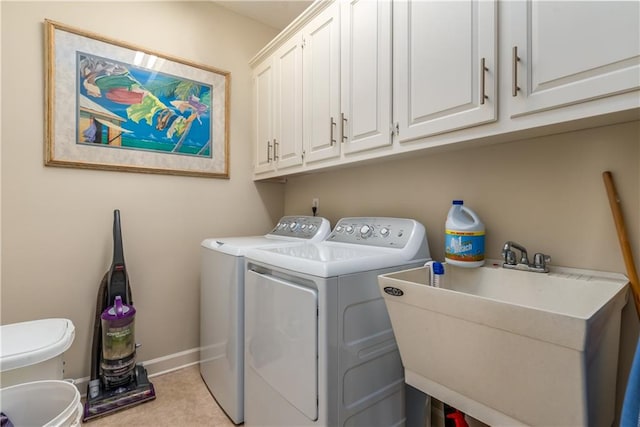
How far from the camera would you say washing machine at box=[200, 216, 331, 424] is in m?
1.65

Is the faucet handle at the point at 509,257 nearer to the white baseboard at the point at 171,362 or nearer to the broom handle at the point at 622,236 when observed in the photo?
the broom handle at the point at 622,236

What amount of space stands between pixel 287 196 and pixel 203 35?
145 centimetres

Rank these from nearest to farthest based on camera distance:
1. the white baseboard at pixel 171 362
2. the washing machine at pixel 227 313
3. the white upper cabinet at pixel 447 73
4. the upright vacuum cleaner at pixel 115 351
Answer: the white upper cabinet at pixel 447 73 < the washing machine at pixel 227 313 < the upright vacuum cleaner at pixel 115 351 < the white baseboard at pixel 171 362

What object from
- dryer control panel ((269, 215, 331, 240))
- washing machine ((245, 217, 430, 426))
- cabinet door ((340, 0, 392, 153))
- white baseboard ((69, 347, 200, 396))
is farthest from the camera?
white baseboard ((69, 347, 200, 396))

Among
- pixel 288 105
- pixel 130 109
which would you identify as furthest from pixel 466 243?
pixel 130 109

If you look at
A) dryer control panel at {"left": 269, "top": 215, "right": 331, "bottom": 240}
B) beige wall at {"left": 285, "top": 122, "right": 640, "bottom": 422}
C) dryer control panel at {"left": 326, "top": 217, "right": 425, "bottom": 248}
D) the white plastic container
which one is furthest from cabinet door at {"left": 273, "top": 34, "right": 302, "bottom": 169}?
the white plastic container

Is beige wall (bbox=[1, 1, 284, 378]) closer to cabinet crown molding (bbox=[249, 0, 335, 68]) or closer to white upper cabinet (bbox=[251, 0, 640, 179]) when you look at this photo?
cabinet crown molding (bbox=[249, 0, 335, 68])

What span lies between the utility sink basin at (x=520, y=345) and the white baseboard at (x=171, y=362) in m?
1.87

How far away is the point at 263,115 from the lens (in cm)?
246

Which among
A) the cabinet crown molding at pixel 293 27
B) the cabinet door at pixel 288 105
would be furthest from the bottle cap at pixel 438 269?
the cabinet crown molding at pixel 293 27

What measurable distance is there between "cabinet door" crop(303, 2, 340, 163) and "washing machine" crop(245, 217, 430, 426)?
2.30 feet

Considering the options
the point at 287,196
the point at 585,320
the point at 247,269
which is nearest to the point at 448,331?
the point at 585,320

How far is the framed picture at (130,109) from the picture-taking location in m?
1.84

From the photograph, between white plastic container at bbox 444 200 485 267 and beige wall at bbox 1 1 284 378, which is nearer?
white plastic container at bbox 444 200 485 267
